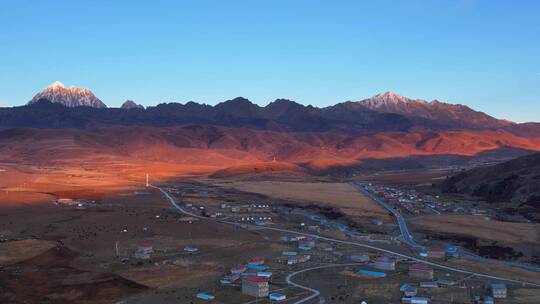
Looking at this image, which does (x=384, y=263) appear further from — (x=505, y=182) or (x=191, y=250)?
(x=505, y=182)

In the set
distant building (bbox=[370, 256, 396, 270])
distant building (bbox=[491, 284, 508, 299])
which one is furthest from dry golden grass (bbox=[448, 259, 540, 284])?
distant building (bbox=[491, 284, 508, 299])

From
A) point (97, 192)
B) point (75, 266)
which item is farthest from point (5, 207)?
point (75, 266)

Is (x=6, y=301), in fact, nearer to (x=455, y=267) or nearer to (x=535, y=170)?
(x=455, y=267)

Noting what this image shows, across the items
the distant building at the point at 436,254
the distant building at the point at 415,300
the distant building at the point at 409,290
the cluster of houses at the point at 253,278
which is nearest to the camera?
the distant building at the point at 415,300

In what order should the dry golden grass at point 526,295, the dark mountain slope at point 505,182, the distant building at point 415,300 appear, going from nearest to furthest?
the distant building at point 415,300 < the dry golden grass at point 526,295 < the dark mountain slope at point 505,182

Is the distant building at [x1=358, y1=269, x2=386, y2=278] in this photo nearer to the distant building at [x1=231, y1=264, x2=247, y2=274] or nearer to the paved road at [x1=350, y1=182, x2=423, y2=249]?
the distant building at [x1=231, y1=264, x2=247, y2=274]

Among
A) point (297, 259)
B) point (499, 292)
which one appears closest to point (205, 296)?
point (297, 259)

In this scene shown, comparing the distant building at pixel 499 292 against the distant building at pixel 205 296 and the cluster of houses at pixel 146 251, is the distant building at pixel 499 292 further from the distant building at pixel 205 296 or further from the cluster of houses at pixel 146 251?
the cluster of houses at pixel 146 251

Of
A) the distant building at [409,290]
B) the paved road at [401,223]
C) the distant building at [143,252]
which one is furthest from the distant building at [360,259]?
the distant building at [143,252]
